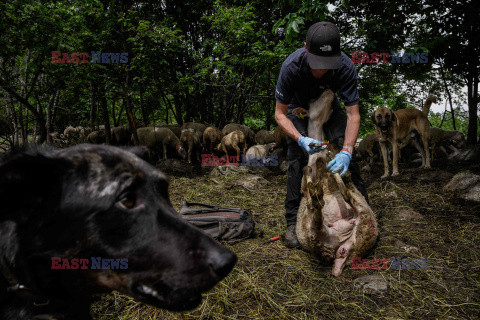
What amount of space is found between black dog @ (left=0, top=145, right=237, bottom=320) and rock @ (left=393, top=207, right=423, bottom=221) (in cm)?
387

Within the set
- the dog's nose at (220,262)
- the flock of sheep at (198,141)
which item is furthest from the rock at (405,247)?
the flock of sheep at (198,141)

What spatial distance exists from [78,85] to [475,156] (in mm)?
12674

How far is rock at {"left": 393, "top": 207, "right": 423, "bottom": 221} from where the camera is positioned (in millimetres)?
3854

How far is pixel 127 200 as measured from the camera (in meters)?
1.21

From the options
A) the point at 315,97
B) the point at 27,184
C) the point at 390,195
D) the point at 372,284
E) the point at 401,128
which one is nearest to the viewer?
the point at 27,184

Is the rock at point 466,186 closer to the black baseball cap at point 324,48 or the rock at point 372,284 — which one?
the rock at point 372,284

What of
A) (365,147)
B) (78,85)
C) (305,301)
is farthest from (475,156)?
(78,85)

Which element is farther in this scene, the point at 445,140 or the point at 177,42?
the point at 445,140

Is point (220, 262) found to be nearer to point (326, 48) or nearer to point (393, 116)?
point (326, 48)

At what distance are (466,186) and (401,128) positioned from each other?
357 centimetres

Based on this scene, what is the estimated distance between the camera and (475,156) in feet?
22.8

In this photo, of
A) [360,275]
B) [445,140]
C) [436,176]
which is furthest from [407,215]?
[445,140]

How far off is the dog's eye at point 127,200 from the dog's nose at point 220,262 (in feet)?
1.56

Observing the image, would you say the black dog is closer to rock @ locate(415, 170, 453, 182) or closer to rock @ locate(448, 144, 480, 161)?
rock @ locate(415, 170, 453, 182)
